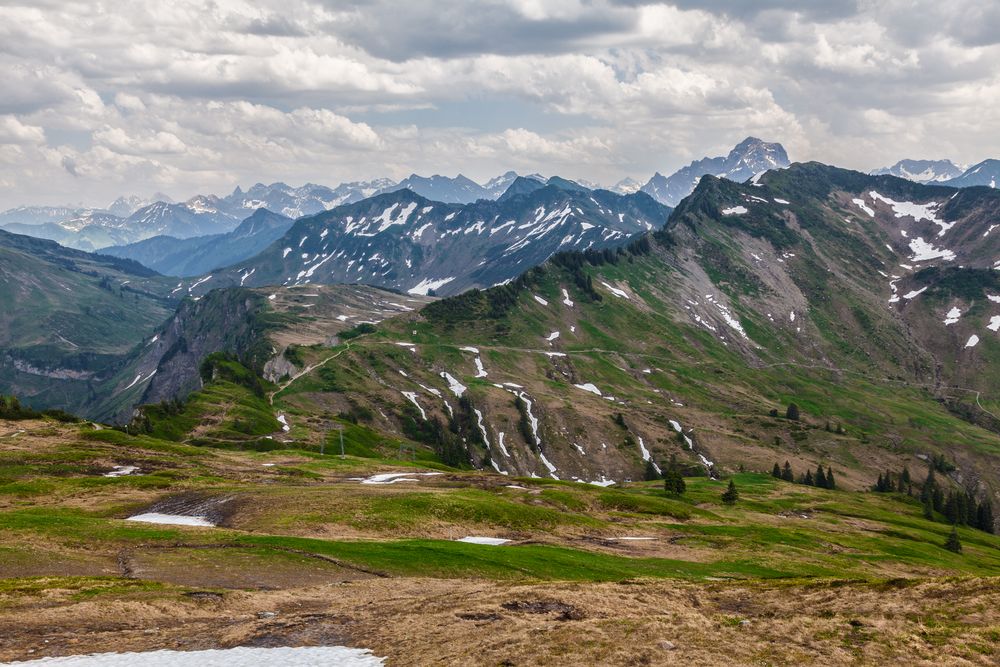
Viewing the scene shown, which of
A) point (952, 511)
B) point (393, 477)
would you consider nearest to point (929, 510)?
point (952, 511)

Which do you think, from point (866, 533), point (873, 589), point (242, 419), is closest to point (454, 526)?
point (873, 589)

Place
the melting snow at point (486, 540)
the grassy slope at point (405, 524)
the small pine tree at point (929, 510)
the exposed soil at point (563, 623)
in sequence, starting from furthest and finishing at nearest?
the small pine tree at point (929, 510)
the melting snow at point (486, 540)
the grassy slope at point (405, 524)
the exposed soil at point (563, 623)

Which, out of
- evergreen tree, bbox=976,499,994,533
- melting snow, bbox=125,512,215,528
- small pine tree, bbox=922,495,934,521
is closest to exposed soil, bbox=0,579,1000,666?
melting snow, bbox=125,512,215,528

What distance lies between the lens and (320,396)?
198 m

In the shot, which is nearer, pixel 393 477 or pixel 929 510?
pixel 393 477

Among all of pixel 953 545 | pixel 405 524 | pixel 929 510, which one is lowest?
pixel 929 510

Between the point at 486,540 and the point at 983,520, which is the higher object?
the point at 486,540

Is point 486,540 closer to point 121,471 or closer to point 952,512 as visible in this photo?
point 121,471

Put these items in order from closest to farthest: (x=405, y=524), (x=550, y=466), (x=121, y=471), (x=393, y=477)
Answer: (x=405, y=524) → (x=121, y=471) → (x=393, y=477) → (x=550, y=466)

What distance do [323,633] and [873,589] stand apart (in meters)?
27.2

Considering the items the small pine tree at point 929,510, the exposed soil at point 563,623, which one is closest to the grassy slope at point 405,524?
the exposed soil at point 563,623

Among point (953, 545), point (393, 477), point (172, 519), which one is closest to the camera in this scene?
point (172, 519)

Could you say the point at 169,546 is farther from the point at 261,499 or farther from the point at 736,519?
the point at 736,519

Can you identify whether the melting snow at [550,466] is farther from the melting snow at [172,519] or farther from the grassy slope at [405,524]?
the melting snow at [172,519]
